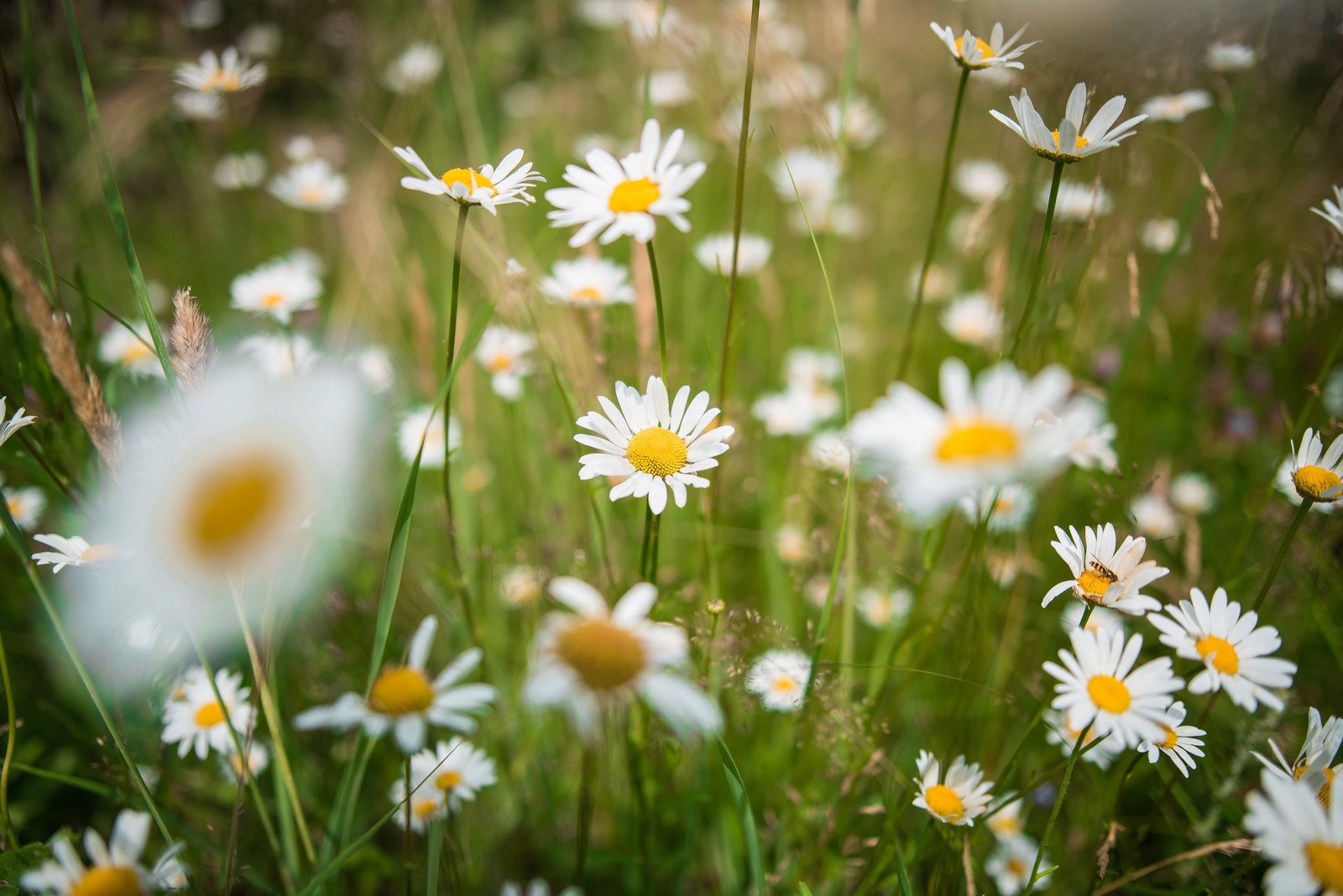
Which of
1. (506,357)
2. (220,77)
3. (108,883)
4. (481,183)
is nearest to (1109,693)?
(481,183)

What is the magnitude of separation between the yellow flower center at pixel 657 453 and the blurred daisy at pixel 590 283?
0.71 m

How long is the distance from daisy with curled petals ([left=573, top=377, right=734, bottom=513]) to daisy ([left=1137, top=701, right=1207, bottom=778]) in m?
0.70

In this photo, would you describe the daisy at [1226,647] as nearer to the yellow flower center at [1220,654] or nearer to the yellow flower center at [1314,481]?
the yellow flower center at [1220,654]

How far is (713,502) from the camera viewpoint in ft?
4.69

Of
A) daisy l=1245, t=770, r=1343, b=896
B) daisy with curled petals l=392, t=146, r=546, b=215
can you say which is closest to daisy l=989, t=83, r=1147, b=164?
daisy with curled petals l=392, t=146, r=546, b=215

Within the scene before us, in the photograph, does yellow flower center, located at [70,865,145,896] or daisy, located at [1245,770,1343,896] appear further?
yellow flower center, located at [70,865,145,896]

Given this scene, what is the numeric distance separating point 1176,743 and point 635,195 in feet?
3.72

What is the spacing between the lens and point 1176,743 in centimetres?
103

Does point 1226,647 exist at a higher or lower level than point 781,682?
lower

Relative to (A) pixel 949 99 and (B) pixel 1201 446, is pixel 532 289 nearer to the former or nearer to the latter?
(B) pixel 1201 446

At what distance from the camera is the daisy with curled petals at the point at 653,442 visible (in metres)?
1.00

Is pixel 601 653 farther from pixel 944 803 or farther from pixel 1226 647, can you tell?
pixel 1226 647

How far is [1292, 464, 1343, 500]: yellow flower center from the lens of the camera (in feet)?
3.52

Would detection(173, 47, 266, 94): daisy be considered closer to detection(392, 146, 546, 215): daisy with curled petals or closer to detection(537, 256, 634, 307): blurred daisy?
detection(537, 256, 634, 307): blurred daisy
